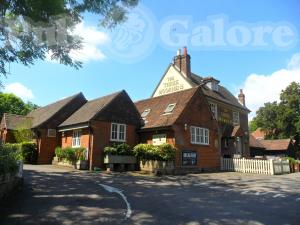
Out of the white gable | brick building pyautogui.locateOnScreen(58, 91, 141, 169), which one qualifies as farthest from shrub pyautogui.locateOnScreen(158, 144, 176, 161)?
the white gable

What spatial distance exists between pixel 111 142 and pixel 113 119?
1.96 meters

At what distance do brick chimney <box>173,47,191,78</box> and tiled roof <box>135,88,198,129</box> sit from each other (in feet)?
23.2

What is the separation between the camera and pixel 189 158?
1029 inches

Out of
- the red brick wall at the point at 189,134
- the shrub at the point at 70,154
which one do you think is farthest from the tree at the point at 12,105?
the red brick wall at the point at 189,134

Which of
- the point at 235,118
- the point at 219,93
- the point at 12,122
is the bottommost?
the point at 12,122

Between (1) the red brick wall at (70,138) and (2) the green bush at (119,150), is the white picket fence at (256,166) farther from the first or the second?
(1) the red brick wall at (70,138)

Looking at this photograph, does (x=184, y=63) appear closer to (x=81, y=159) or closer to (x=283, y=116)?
(x=81, y=159)

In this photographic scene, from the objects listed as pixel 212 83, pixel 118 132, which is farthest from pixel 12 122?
pixel 212 83

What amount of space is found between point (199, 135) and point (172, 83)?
12.1m

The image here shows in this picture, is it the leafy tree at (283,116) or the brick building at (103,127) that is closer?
the brick building at (103,127)

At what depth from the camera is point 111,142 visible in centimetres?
2622

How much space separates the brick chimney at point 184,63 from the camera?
37156 millimetres

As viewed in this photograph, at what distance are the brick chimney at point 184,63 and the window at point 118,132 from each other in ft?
42.9

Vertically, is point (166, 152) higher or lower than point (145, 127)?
lower
